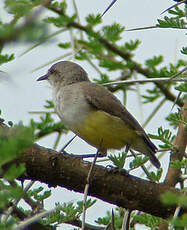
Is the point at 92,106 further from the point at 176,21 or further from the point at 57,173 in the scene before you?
the point at 176,21

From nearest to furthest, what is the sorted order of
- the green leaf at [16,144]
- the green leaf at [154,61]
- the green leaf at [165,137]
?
the green leaf at [16,144] < the green leaf at [165,137] < the green leaf at [154,61]

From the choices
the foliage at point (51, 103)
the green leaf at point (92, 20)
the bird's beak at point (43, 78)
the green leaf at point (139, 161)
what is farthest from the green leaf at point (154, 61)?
the bird's beak at point (43, 78)

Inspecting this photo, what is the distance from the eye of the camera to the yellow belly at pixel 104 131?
17.9ft

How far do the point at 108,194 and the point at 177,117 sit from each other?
97 centimetres

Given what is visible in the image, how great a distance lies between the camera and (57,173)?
3.63 meters

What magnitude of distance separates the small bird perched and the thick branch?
1438mm

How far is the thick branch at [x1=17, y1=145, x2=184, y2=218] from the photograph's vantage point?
3602 mm

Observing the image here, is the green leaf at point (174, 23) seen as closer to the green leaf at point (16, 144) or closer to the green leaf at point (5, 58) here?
the green leaf at point (5, 58)

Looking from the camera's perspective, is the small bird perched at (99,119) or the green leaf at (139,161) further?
the small bird perched at (99,119)

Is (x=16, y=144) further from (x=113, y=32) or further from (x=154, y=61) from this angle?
(x=154, y=61)

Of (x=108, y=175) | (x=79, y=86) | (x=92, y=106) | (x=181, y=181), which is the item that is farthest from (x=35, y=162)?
(x=79, y=86)

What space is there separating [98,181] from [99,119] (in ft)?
6.13

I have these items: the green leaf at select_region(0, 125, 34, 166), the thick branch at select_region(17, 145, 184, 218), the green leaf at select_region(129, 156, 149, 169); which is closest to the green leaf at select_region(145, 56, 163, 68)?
the thick branch at select_region(17, 145, 184, 218)

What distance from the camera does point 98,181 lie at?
3768 mm
